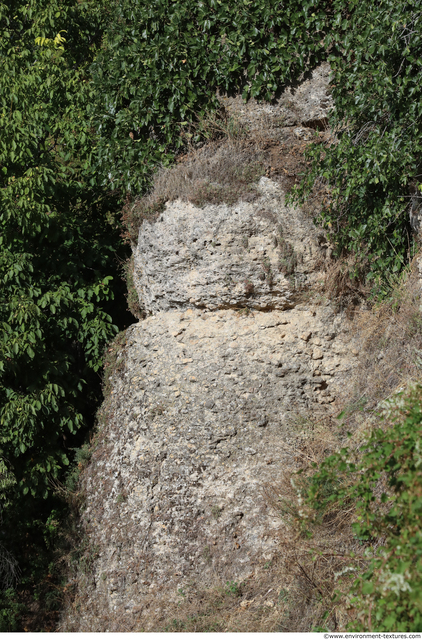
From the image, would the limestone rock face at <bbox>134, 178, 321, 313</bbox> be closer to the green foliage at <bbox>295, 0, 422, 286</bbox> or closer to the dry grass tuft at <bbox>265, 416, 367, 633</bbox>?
the green foliage at <bbox>295, 0, 422, 286</bbox>

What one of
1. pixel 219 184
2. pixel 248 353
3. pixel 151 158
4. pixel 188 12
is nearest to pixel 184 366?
pixel 248 353

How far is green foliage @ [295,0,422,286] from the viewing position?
5.14 meters

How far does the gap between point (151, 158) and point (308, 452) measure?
13.6 ft

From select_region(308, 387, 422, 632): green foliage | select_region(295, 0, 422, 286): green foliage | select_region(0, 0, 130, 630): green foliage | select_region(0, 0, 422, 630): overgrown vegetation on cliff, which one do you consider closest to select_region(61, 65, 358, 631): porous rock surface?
select_region(295, 0, 422, 286): green foliage

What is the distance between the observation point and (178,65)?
6.82 metres

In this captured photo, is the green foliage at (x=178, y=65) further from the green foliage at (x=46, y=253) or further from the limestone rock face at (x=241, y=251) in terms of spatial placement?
the limestone rock face at (x=241, y=251)

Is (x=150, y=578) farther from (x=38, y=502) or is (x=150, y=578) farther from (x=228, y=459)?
(x=38, y=502)

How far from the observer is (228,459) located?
6.07m

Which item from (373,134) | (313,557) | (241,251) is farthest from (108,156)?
(313,557)

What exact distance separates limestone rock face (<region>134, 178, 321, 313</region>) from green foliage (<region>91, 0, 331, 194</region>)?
107cm

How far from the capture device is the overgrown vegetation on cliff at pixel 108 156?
222 inches

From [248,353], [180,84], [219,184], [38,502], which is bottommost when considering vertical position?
[38,502]

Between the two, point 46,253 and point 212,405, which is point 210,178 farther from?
point 212,405

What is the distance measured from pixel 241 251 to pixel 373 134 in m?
1.90
